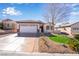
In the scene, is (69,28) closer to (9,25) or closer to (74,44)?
(74,44)

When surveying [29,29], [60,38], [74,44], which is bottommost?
[74,44]

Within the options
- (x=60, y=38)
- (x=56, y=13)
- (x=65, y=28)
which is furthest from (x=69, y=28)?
(x=56, y=13)

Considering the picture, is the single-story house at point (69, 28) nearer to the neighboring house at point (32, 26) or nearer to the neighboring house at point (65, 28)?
the neighboring house at point (65, 28)

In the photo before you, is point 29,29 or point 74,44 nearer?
point 74,44

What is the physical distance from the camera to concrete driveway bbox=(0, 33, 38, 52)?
3762mm

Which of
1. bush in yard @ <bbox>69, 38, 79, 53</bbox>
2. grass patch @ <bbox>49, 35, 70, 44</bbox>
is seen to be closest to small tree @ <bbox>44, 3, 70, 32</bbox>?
grass patch @ <bbox>49, 35, 70, 44</bbox>

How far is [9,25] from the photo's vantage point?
12.7ft

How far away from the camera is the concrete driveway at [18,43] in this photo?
376 centimetres

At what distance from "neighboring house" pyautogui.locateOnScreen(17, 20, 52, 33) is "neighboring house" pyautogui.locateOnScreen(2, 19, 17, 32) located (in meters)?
0.09

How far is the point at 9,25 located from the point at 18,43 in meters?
0.37

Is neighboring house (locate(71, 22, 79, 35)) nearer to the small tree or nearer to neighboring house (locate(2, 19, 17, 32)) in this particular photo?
the small tree

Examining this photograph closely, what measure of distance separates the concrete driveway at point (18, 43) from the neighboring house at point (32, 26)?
15cm

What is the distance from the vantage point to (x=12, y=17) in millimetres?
3799

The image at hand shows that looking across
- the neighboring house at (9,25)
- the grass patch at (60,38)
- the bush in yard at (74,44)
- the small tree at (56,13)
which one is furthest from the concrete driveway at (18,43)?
the bush in yard at (74,44)
